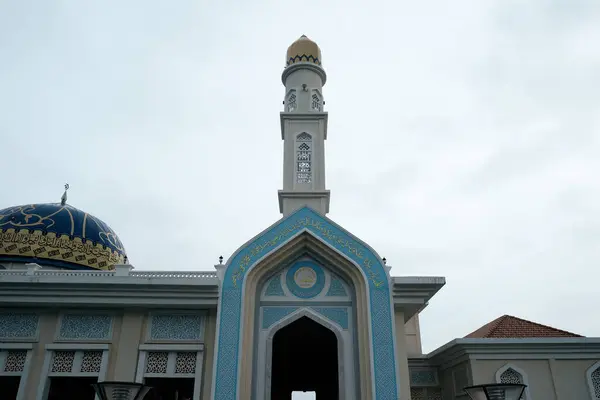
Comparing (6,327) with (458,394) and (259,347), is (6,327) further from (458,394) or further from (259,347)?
(458,394)

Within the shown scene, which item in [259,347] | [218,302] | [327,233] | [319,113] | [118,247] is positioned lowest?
[259,347]

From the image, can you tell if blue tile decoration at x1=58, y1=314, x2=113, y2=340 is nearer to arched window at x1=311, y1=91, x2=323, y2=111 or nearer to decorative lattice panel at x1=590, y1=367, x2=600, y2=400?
arched window at x1=311, y1=91, x2=323, y2=111

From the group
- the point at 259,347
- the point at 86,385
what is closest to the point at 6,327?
the point at 86,385

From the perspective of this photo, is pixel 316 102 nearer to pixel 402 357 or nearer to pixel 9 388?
pixel 402 357

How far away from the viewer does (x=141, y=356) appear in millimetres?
11773

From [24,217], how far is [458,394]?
15.2m

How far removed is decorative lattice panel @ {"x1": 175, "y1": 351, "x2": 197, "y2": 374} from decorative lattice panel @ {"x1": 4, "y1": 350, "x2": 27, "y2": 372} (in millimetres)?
3555

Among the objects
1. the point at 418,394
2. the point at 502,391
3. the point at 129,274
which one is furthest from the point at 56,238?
the point at 502,391

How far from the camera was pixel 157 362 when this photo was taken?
11.8 m

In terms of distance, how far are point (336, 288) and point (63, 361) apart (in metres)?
6.70

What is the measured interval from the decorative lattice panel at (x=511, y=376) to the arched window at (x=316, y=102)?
9.02 metres

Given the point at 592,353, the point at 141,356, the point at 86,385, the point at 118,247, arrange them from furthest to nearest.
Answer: the point at 118,247, the point at 86,385, the point at 592,353, the point at 141,356

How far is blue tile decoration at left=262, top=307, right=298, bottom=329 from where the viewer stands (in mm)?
12337

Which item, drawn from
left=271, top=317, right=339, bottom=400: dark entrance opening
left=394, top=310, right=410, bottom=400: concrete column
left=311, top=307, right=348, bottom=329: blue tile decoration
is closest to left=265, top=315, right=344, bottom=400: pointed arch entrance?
left=271, top=317, right=339, bottom=400: dark entrance opening
